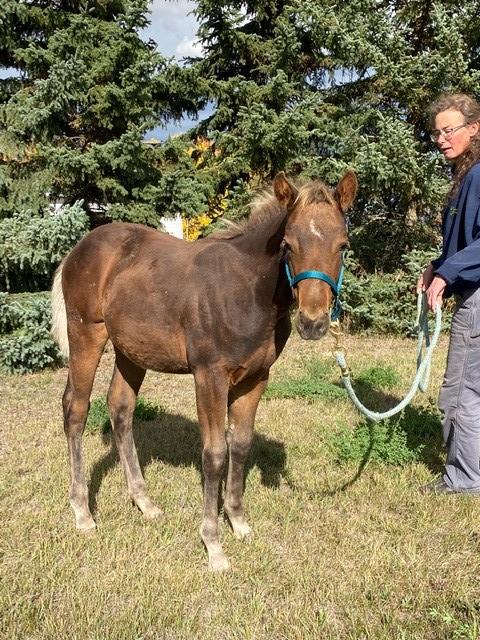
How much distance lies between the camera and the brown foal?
2.46 metres

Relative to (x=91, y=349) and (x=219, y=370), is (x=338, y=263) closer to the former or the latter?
(x=219, y=370)

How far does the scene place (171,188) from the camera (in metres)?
8.48

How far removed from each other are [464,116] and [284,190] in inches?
62.2

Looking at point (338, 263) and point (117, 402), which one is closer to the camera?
point (338, 263)

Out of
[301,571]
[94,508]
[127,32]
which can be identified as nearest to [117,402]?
[94,508]

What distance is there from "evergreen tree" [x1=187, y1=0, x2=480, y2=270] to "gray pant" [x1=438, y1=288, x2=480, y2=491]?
5.32 m

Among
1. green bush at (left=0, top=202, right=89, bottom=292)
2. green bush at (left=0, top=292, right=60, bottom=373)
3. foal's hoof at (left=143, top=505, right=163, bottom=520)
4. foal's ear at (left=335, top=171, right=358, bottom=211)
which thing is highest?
foal's ear at (left=335, top=171, right=358, bottom=211)

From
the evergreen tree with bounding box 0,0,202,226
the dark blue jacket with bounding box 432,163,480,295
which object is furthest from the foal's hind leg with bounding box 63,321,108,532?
the evergreen tree with bounding box 0,0,202,226

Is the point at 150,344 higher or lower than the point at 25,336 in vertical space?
higher

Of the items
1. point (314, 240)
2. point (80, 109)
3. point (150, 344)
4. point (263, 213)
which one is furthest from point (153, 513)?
point (80, 109)

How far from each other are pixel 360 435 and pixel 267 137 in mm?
5979

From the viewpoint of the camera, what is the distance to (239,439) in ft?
10.9

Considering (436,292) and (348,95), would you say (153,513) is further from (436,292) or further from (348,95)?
(348,95)

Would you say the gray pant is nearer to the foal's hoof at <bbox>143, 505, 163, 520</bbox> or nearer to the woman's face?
the woman's face
